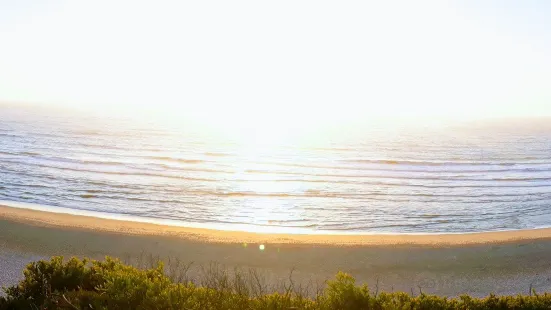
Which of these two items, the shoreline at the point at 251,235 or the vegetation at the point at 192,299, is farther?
the shoreline at the point at 251,235

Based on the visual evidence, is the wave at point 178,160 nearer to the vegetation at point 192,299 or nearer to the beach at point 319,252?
the beach at point 319,252

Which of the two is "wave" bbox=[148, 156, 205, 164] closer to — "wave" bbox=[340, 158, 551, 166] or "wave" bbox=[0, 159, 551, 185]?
"wave" bbox=[0, 159, 551, 185]

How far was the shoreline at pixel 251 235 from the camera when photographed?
20172 mm

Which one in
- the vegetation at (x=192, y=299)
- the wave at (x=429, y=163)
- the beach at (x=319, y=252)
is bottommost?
the wave at (x=429, y=163)

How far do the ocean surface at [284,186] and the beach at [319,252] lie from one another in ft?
9.93

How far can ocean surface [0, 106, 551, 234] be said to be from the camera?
2575cm

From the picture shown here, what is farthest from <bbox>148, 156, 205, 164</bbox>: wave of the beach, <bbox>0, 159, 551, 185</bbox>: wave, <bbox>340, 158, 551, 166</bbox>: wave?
the beach

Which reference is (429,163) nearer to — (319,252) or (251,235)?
(251,235)

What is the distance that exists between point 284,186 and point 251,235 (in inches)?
532

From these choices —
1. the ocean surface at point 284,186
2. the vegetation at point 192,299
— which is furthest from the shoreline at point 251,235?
the vegetation at point 192,299

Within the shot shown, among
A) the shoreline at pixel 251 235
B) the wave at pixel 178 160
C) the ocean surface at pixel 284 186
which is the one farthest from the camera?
the wave at pixel 178 160

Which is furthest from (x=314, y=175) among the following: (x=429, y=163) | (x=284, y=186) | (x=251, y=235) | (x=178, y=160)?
(x=251, y=235)

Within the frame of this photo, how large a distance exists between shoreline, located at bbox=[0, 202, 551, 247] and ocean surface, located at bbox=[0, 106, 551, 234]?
1541 millimetres

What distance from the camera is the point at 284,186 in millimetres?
34719
